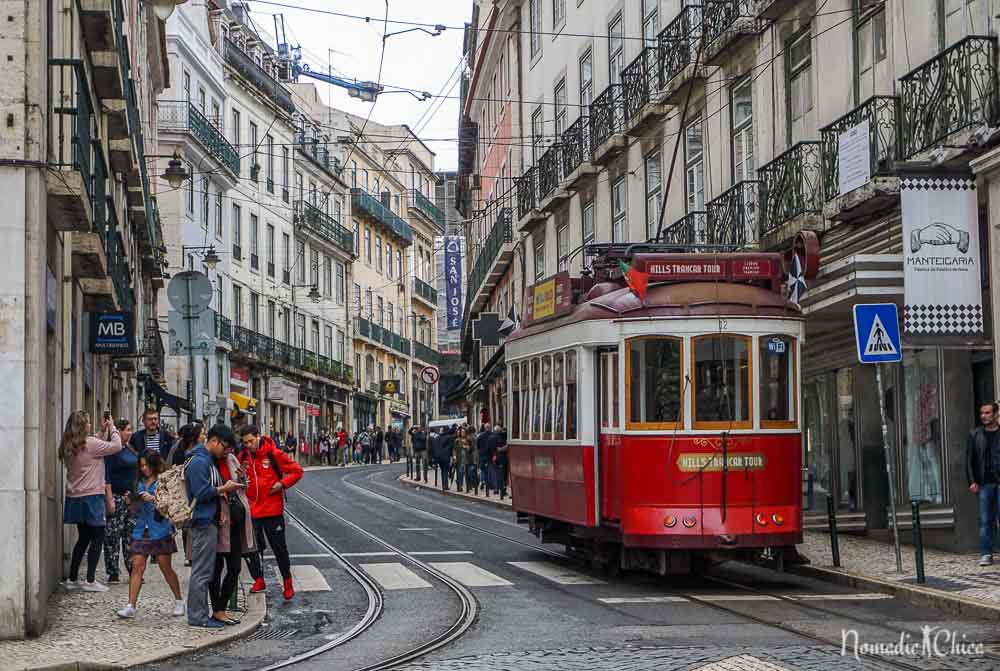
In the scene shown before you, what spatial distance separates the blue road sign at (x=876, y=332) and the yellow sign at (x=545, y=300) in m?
3.36

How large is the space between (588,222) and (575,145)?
5.66 ft

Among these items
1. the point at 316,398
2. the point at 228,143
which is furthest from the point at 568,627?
the point at 316,398

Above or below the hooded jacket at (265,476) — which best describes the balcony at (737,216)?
above

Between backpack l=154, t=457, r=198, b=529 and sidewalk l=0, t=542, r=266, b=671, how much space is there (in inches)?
34.0

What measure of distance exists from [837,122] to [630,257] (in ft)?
12.6

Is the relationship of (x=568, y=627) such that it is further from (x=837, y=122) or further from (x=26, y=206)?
(x=837, y=122)

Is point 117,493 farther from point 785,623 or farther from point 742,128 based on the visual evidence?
point 742,128

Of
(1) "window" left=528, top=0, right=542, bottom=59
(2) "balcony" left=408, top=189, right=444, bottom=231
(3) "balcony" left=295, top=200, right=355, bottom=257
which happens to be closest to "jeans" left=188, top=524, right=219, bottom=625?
(1) "window" left=528, top=0, right=542, bottom=59

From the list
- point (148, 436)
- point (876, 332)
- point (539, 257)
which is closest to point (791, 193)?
point (876, 332)

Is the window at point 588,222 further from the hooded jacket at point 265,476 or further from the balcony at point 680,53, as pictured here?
the hooded jacket at point 265,476

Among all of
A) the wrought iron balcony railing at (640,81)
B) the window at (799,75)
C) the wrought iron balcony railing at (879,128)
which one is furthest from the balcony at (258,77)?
the wrought iron balcony railing at (879,128)

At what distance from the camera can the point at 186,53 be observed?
50.1 m

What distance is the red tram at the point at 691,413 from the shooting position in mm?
14281

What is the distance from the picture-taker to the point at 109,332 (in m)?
20.5
